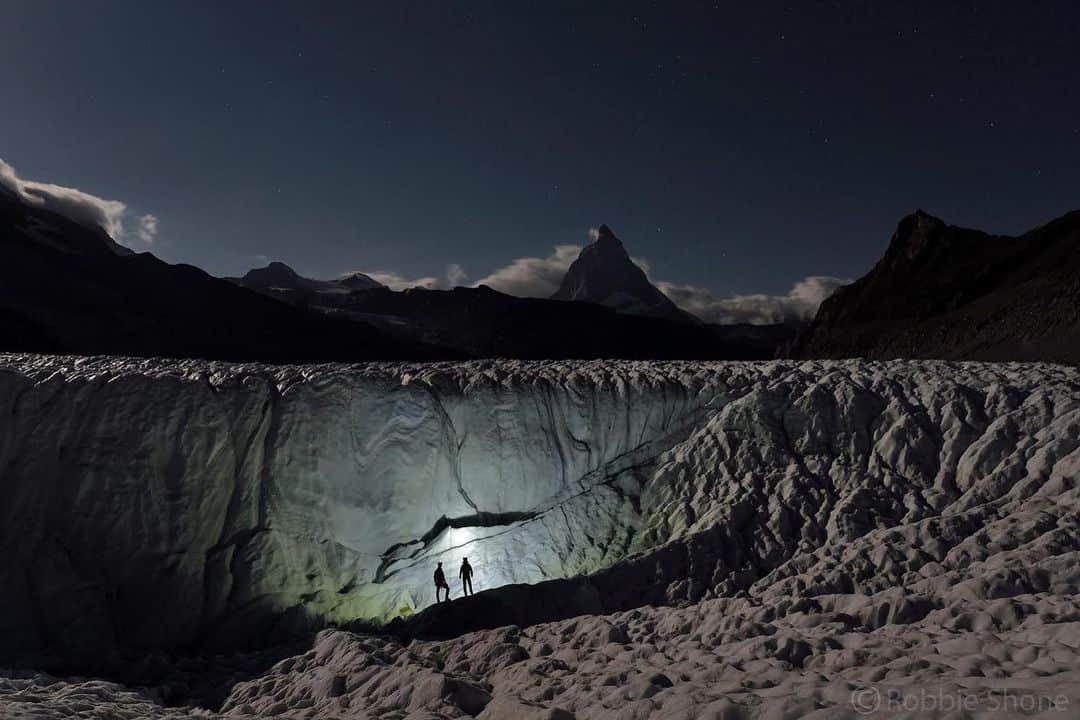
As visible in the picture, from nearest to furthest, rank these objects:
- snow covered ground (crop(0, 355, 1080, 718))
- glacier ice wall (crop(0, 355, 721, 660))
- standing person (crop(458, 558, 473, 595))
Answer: snow covered ground (crop(0, 355, 1080, 718)), glacier ice wall (crop(0, 355, 721, 660)), standing person (crop(458, 558, 473, 595))

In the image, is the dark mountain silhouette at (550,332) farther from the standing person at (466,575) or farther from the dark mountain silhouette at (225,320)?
the standing person at (466,575)

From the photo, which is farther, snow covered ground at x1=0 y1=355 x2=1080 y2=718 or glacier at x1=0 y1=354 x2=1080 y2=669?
glacier at x1=0 y1=354 x2=1080 y2=669

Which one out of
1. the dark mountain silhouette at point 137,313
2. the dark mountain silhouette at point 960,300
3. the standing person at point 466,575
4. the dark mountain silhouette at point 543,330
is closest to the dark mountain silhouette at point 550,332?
the dark mountain silhouette at point 543,330

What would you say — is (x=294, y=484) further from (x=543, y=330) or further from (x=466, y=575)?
(x=543, y=330)

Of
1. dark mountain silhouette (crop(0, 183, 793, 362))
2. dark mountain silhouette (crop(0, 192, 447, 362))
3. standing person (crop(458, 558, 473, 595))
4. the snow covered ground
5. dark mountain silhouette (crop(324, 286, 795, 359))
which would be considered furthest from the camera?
dark mountain silhouette (crop(324, 286, 795, 359))

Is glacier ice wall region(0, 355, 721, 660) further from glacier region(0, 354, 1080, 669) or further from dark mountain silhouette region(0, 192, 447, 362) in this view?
dark mountain silhouette region(0, 192, 447, 362)

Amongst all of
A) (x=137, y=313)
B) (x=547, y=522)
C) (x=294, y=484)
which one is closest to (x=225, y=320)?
(x=137, y=313)

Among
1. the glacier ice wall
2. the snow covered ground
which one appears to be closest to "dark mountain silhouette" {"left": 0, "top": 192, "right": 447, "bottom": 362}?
the glacier ice wall

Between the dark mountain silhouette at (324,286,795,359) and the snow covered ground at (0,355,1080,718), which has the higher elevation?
the dark mountain silhouette at (324,286,795,359)
